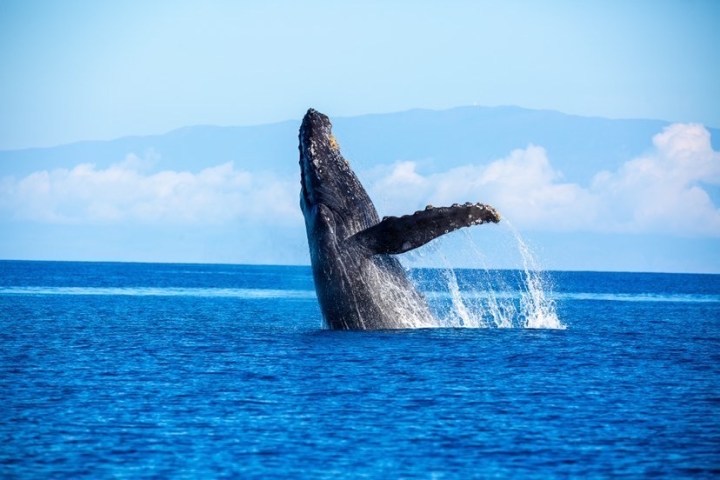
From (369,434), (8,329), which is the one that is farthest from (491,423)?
(8,329)

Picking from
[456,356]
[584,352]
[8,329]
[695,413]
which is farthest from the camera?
[8,329]

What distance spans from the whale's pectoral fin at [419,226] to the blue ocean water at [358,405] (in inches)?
89.6

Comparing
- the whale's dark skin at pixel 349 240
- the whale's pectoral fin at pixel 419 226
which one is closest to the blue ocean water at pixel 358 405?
the whale's dark skin at pixel 349 240

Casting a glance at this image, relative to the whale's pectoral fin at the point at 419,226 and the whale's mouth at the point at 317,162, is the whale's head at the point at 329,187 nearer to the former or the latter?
the whale's mouth at the point at 317,162

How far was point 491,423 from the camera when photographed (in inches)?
662

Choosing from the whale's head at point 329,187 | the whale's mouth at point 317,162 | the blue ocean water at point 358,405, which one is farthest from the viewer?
the whale's mouth at point 317,162

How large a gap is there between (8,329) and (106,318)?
21.6 ft

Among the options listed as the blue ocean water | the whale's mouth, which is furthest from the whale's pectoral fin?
the blue ocean water

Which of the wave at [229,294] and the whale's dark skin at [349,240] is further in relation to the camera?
the wave at [229,294]

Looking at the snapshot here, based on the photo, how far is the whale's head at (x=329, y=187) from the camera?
81.5 feet

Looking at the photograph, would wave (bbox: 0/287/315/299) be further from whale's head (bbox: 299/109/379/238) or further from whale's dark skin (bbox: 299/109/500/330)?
whale's head (bbox: 299/109/379/238)

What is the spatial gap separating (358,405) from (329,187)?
8.08 meters

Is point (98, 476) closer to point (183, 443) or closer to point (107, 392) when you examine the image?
point (183, 443)

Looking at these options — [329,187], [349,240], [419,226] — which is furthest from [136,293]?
[419,226]
